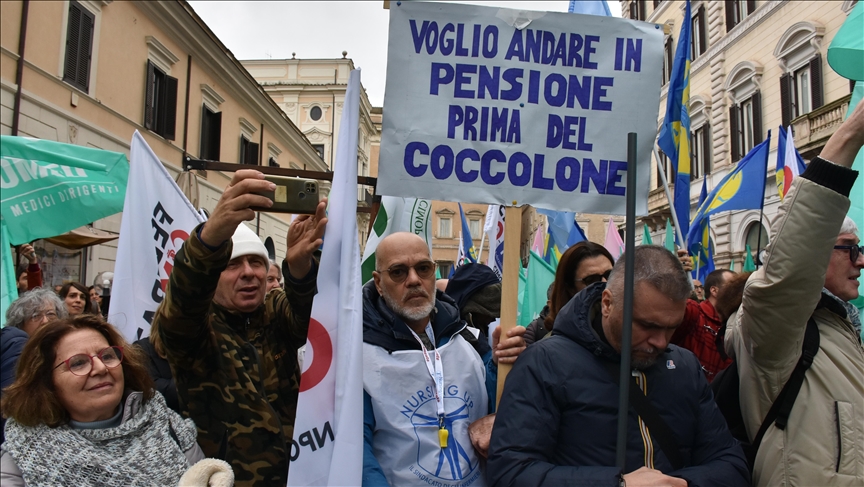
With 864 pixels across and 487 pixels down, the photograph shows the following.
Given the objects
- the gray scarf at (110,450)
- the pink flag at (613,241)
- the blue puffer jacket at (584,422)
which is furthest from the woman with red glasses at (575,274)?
the pink flag at (613,241)

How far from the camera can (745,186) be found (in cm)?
758

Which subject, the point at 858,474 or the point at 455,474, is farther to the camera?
the point at 455,474

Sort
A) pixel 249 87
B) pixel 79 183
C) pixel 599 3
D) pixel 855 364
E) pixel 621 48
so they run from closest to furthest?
pixel 855 364
pixel 621 48
pixel 79 183
pixel 599 3
pixel 249 87

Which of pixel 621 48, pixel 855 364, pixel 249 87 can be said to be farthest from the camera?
pixel 249 87

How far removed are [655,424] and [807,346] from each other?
0.61 m

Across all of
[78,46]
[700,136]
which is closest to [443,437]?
[78,46]

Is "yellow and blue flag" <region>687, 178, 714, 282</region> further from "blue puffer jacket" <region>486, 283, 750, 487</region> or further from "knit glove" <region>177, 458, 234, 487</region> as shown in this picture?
"knit glove" <region>177, 458, 234, 487</region>

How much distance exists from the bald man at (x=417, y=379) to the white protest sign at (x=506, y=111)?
34cm

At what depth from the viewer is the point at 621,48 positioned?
2648 millimetres

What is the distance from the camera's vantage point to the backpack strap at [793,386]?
7.41ft

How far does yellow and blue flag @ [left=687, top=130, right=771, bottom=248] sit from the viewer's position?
24.3 ft

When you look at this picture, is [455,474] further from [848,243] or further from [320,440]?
[848,243]

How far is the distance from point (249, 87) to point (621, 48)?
21.1 m

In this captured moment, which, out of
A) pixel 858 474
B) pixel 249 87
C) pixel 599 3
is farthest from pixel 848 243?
pixel 249 87
